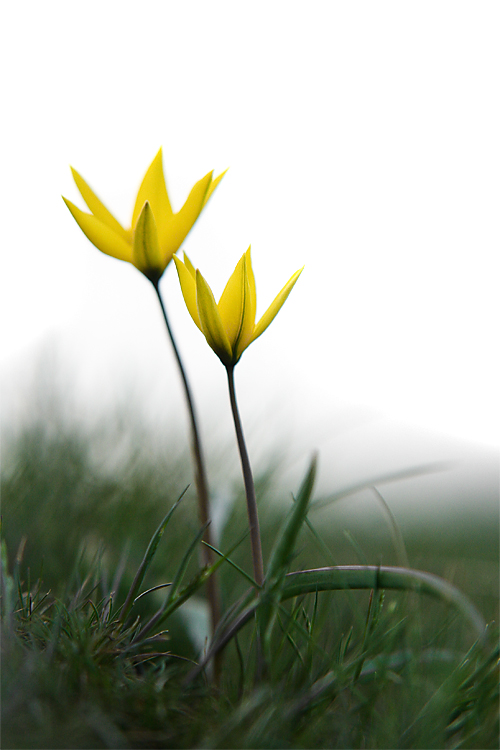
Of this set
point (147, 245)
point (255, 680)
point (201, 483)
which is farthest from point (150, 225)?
point (255, 680)

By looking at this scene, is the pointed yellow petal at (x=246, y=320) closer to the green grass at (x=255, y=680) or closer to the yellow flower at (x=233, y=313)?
the yellow flower at (x=233, y=313)

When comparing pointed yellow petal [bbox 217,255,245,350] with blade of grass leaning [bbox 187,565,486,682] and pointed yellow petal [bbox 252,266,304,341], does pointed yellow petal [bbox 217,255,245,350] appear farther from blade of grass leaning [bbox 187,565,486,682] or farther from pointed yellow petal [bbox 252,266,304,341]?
blade of grass leaning [bbox 187,565,486,682]

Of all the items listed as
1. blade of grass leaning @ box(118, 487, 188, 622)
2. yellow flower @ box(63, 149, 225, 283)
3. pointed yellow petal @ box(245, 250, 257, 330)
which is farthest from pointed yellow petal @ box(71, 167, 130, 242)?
blade of grass leaning @ box(118, 487, 188, 622)

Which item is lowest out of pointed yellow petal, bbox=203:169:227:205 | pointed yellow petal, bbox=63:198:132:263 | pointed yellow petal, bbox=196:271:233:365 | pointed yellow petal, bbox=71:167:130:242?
pointed yellow petal, bbox=196:271:233:365

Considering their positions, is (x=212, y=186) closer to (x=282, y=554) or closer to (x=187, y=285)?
(x=187, y=285)

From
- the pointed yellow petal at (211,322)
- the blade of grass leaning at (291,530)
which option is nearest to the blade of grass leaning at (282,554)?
the blade of grass leaning at (291,530)

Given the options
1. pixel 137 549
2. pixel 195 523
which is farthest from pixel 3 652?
pixel 195 523

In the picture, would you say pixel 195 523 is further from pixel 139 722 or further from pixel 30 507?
pixel 139 722
